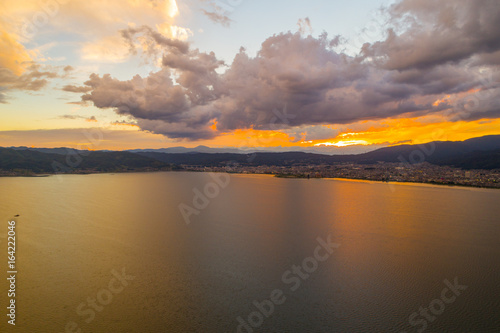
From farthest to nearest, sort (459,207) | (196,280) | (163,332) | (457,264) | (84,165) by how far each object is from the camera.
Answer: (84,165) → (459,207) → (457,264) → (196,280) → (163,332)

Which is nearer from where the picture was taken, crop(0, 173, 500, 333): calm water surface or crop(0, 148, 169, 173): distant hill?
crop(0, 173, 500, 333): calm water surface

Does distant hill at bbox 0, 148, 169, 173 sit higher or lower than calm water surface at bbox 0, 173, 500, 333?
higher

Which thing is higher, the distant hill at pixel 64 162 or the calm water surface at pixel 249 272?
the distant hill at pixel 64 162

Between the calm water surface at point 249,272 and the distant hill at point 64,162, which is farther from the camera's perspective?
the distant hill at point 64,162

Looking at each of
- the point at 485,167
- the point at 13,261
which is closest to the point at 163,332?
the point at 13,261

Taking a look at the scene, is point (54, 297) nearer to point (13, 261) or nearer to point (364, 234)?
point (13, 261)

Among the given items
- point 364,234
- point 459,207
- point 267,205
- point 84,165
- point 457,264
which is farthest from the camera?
point 84,165

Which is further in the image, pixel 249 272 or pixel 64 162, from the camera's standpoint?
pixel 64 162

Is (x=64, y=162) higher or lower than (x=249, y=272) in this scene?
higher
